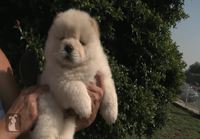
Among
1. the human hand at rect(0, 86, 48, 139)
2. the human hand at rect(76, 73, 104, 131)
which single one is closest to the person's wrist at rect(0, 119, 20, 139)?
the human hand at rect(0, 86, 48, 139)

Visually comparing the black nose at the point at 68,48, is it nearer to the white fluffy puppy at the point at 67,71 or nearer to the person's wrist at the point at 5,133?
the white fluffy puppy at the point at 67,71

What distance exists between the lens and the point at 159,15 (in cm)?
571

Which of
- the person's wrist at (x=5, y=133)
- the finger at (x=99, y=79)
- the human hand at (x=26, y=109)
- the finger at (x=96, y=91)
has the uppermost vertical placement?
the finger at (x=99, y=79)

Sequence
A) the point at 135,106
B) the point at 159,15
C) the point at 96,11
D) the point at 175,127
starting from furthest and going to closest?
the point at 175,127, the point at 159,15, the point at 135,106, the point at 96,11

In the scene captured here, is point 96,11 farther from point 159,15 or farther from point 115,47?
point 159,15

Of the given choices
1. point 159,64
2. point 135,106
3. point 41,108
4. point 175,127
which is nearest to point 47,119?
point 41,108

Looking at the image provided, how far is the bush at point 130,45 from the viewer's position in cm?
454

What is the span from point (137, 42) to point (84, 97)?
2888 millimetres

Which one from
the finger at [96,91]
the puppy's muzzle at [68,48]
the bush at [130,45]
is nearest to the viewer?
the puppy's muzzle at [68,48]

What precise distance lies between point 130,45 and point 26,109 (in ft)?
9.77

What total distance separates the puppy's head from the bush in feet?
5.34

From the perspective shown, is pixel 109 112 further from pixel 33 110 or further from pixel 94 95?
pixel 33 110

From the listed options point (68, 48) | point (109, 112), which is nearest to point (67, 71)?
point (68, 48)

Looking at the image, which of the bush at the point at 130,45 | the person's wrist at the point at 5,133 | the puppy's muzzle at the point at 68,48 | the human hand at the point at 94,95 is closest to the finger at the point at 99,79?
the human hand at the point at 94,95
